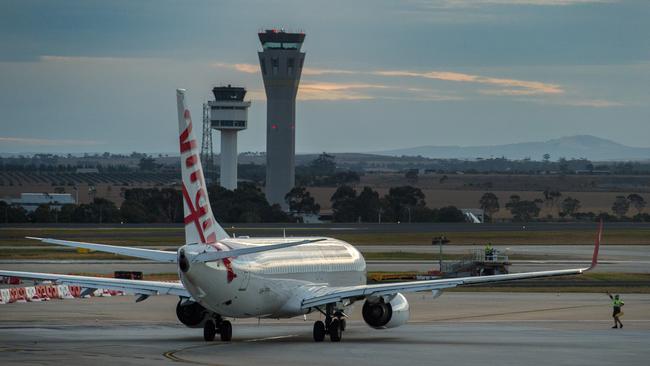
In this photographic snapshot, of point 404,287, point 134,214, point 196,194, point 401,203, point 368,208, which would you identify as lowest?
point 404,287

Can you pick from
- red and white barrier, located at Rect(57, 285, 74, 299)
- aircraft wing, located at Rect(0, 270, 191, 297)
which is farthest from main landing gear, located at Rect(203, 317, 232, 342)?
red and white barrier, located at Rect(57, 285, 74, 299)

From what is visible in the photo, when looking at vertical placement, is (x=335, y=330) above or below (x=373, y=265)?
below

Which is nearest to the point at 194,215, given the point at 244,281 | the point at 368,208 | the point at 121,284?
the point at 244,281

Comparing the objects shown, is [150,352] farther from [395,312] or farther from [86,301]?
[86,301]

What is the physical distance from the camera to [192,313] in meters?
46.5

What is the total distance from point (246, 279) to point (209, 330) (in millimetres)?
3180

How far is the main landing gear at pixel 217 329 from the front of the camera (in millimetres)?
45625

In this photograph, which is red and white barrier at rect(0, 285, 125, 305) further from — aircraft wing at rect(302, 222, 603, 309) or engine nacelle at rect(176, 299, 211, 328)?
aircraft wing at rect(302, 222, 603, 309)

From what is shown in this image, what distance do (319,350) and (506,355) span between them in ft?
21.1

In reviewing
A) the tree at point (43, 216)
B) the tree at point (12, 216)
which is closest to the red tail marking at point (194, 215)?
the tree at point (43, 216)

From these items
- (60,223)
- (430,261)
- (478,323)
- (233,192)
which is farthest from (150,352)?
(233,192)

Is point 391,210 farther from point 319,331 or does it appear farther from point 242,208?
point 319,331

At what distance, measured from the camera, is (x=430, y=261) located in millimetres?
95562

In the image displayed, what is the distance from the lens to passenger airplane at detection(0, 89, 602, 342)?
41.6 meters
